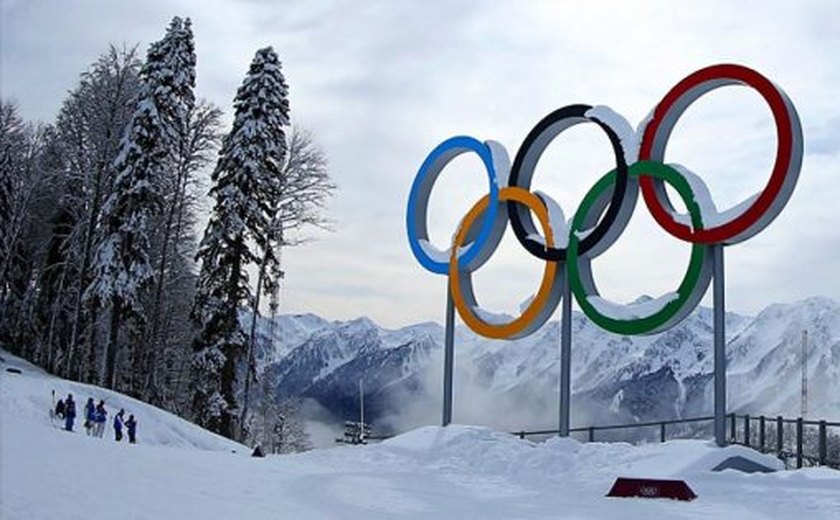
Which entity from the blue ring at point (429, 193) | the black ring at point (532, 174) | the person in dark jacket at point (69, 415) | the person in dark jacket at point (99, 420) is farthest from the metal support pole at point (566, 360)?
the person in dark jacket at point (69, 415)

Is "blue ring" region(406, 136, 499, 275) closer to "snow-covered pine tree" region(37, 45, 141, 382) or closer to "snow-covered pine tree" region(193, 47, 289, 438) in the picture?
"snow-covered pine tree" region(193, 47, 289, 438)

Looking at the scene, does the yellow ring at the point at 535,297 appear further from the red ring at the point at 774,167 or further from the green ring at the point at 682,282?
the red ring at the point at 774,167

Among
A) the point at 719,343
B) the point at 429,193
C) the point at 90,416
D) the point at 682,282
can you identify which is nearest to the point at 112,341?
the point at 90,416

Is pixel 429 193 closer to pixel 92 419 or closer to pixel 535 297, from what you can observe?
pixel 535 297

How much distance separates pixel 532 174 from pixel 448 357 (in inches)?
192

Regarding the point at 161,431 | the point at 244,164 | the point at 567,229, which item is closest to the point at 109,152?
the point at 244,164

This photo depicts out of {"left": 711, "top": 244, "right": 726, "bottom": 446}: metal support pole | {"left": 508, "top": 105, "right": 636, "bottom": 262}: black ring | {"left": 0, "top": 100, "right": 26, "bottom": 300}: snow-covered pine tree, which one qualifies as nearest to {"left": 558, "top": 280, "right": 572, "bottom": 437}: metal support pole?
{"left": 508, "top": 105, "right": 636, "bottom": 262}: black ring

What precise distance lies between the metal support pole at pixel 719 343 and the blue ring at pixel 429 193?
6.23 metres

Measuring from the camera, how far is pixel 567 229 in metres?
21.1

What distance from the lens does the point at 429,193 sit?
82.7 ft

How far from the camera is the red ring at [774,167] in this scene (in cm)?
1672

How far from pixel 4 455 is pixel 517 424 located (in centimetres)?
15200

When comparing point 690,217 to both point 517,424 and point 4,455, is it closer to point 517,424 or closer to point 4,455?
point 4,455

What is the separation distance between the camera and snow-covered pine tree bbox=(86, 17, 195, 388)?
3191cm
